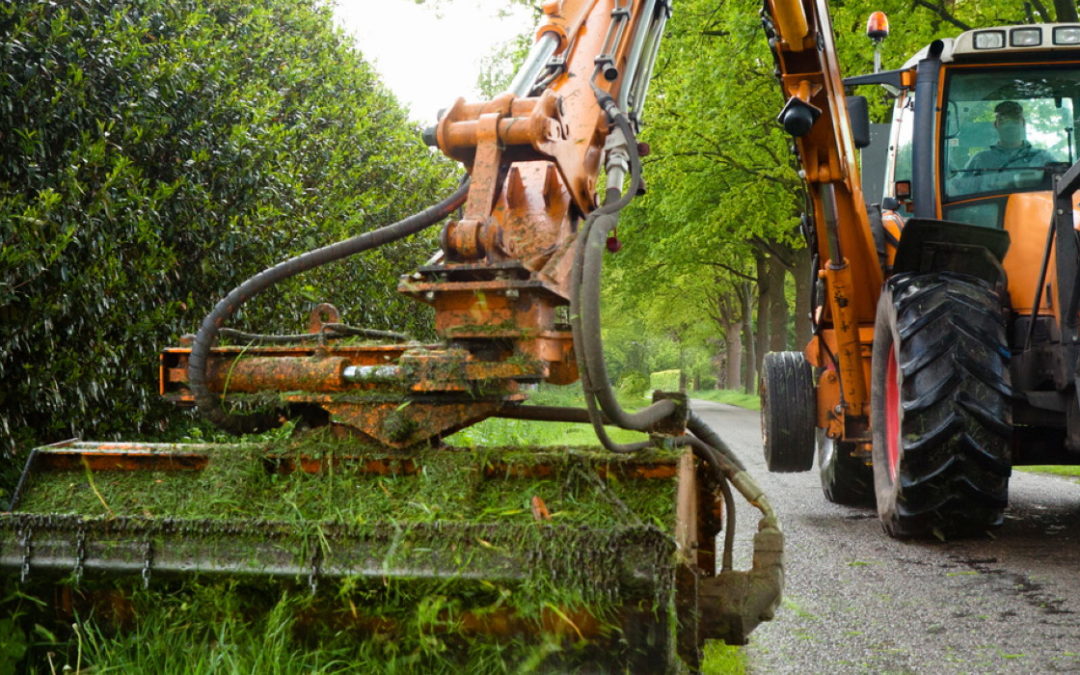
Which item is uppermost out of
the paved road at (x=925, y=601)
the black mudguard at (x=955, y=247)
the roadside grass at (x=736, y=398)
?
the black mudguard at (x=955, y=247)

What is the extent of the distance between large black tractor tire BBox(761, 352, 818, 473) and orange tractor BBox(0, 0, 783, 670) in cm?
354

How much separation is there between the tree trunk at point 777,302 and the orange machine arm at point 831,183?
16.5 meters

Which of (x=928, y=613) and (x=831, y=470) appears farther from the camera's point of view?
(x=831, y=470)

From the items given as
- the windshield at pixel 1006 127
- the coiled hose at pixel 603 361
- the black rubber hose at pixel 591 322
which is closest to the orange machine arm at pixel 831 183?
the windshield at pixel 1006 127

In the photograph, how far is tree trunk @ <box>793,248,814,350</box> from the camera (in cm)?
1939

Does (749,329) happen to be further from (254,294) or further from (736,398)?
(254,294)

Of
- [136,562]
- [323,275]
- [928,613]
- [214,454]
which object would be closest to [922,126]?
[928,613]

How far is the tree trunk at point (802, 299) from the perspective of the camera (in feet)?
63.6

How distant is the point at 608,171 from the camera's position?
3.60m

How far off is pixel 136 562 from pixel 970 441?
3603 mm

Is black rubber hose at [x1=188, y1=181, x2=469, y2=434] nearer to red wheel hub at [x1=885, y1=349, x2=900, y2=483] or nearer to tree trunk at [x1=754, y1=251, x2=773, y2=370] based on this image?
red wheel hub at [x1=885, y1=349, x2=900, y2=483]

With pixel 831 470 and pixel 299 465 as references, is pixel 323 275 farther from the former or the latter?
pixel 299 465

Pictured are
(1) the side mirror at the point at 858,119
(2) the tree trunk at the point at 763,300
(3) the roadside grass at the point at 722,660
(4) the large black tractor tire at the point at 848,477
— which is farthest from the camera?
(2) the tree trunk at the point at 763,300

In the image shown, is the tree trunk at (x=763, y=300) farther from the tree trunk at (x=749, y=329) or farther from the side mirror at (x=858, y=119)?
the side mirror at (x=858, y=119)
